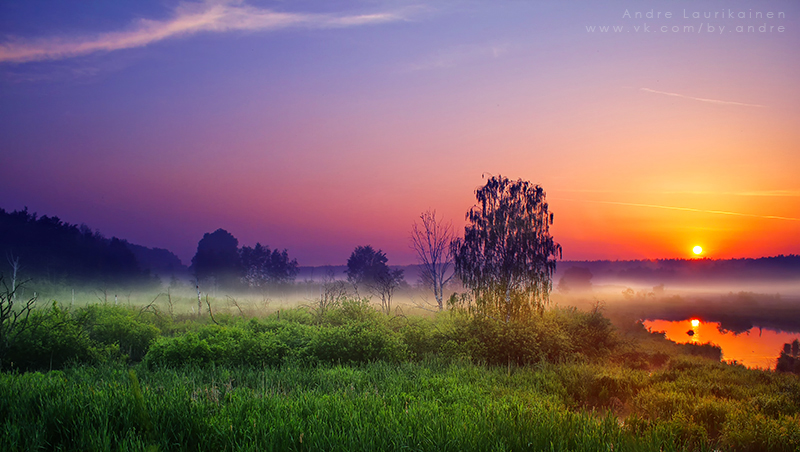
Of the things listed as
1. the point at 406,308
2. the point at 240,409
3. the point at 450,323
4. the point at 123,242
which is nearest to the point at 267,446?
the point at 240,409

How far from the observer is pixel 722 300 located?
61750mm

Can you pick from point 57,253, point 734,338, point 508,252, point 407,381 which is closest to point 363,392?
point 407,381

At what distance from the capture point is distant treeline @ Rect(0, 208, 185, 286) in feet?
149

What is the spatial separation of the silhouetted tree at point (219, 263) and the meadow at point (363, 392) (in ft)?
159

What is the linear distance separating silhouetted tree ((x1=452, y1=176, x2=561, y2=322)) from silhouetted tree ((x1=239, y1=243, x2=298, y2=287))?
5420 cm

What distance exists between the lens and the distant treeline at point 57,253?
4553 cm

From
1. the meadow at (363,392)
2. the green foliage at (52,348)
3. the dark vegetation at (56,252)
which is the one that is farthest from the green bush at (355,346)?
the dark vegetation at (56,252)

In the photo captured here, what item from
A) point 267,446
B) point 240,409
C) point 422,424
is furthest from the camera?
point 240,409

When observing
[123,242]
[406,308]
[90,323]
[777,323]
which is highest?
[123,242]

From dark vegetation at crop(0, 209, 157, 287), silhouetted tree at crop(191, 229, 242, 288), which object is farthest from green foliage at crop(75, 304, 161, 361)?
silhouetted tree at crop(191, 229, 242, 288)

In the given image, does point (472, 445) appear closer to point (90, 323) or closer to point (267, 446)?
point (267, 446)

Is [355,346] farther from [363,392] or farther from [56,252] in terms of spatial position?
[56,252]

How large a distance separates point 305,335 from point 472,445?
882 cm

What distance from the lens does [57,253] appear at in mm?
49031
